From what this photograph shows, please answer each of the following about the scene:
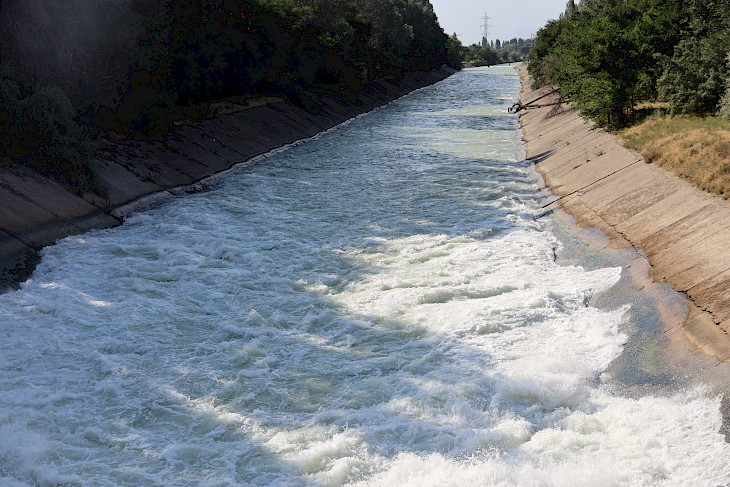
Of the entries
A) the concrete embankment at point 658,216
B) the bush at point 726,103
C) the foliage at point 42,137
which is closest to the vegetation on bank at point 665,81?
the bush at point 726,103

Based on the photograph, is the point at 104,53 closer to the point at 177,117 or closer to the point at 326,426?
the point at 177,117

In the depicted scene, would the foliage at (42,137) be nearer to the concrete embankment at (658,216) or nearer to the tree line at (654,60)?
the concrete embankment at (658,216)

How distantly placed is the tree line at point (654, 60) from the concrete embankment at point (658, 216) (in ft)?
6.92

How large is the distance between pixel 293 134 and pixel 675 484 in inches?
1434

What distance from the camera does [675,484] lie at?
887 cm

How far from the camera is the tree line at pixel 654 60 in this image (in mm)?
24609

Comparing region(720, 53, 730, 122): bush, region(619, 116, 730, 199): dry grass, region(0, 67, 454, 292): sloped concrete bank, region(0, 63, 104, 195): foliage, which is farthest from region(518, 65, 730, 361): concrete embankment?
region(0, 63, 104, 195): foliage

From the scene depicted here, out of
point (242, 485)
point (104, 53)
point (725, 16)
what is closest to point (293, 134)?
point (104, 53)

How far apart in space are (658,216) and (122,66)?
21587 millimetres

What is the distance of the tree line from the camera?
80.7 ft

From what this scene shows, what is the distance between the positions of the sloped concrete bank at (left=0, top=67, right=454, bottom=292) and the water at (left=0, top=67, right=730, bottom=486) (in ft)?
3.02

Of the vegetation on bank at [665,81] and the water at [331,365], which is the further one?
the vegetation on bank at [665,81]

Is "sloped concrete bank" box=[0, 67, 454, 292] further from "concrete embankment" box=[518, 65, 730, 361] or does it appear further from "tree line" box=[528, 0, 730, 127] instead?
"tree line" box=[528, 0, 730, 127]

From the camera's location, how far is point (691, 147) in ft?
65.2
